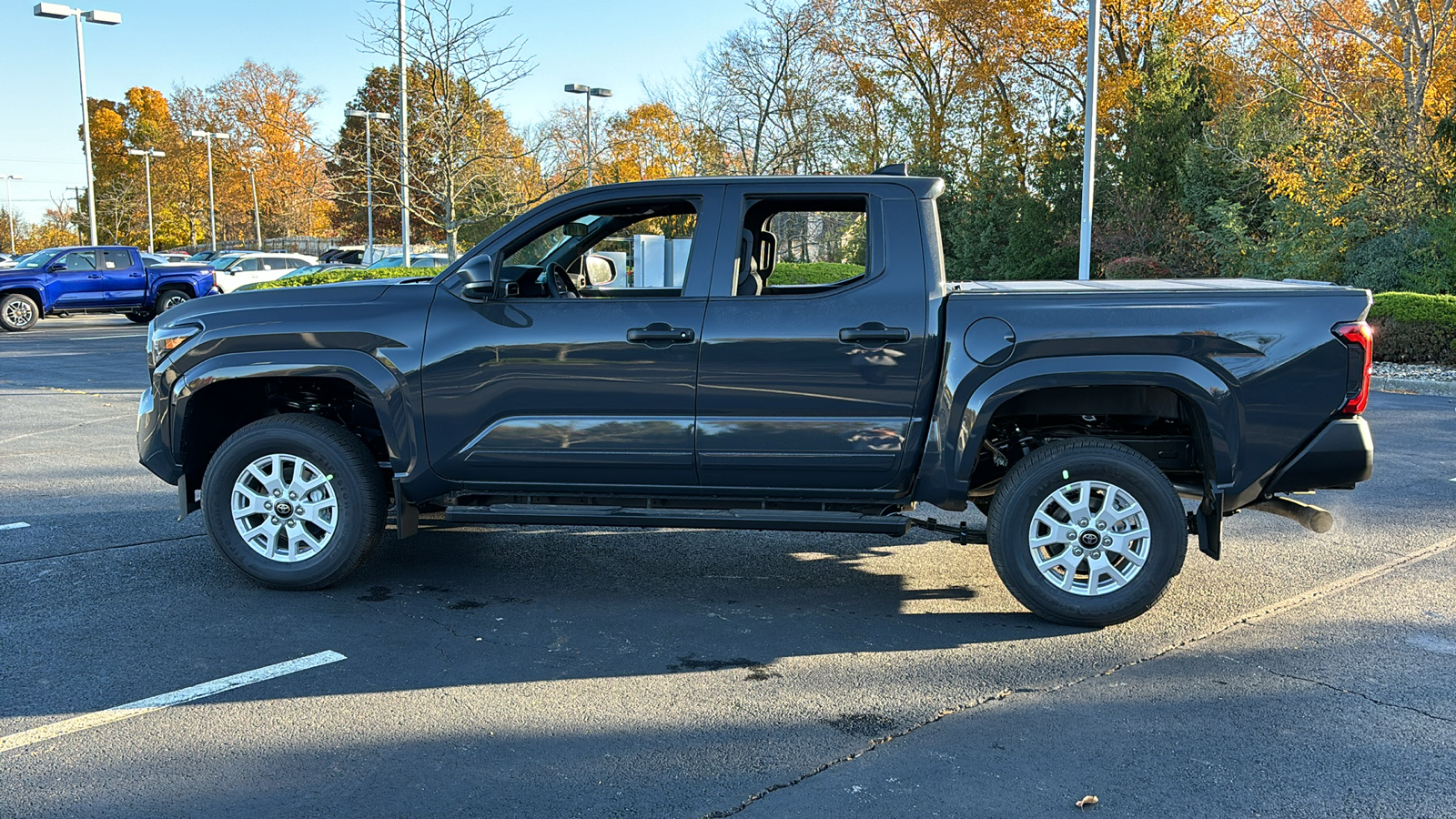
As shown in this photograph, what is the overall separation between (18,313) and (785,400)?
25.7 meters

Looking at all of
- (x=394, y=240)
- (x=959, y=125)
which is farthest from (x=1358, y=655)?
(x=394, y=240)

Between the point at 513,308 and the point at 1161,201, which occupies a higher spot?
the point at 1161,201

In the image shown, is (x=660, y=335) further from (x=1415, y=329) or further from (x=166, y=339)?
(x=1415, y=329)

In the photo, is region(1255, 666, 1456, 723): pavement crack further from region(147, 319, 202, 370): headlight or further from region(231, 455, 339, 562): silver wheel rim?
region(147, 319, 202, 370): headlight

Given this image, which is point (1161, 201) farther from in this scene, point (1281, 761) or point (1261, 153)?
point (1281, 761)

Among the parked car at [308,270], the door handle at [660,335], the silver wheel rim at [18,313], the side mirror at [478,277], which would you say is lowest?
the silver wheel rim at [18,313]

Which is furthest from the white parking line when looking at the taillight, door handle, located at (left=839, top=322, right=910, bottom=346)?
the taillight

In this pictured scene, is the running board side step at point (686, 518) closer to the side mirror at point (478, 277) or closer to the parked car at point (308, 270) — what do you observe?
the side mirror at point (478, 277)

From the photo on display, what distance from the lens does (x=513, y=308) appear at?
210 inches

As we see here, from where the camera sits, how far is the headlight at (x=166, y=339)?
557 cm

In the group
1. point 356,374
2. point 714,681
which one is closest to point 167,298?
point 356,374

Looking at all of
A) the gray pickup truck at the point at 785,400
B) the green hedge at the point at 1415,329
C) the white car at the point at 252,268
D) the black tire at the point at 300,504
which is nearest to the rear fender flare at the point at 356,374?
the gray pickup truck at the point at 785,400

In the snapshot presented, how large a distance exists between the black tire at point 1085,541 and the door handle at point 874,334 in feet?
2.60

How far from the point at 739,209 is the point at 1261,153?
21018 mm
